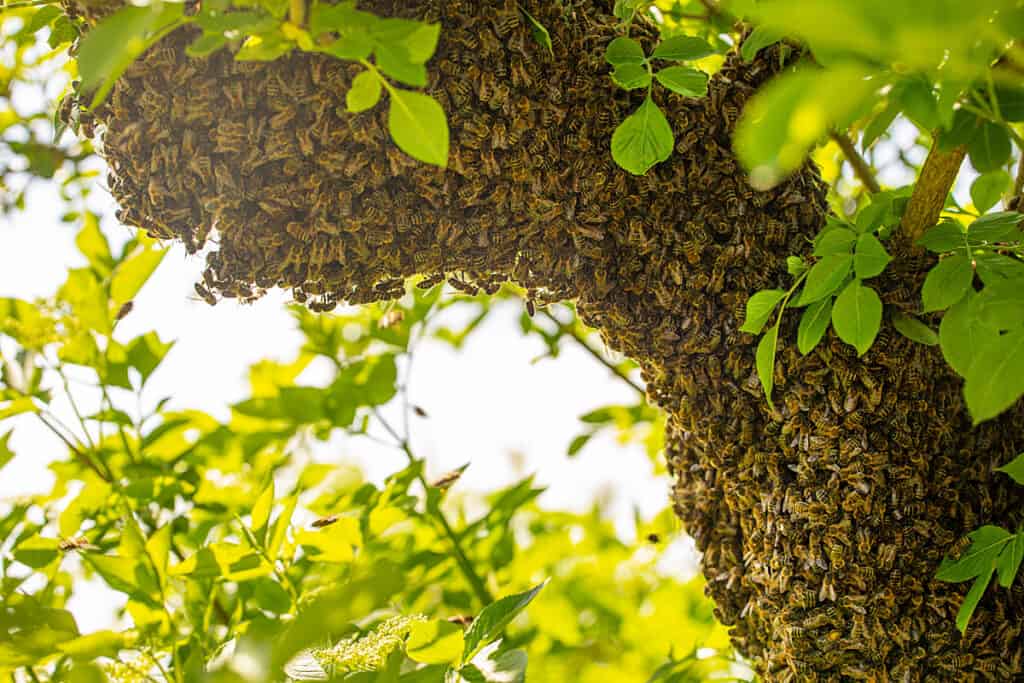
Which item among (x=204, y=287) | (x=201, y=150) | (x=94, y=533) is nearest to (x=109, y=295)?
(x=94, y=533)

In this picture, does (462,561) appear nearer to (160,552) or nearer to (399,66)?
(160,552)

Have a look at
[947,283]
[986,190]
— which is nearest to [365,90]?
[947,283]

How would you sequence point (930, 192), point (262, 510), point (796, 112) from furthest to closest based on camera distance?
point (262, 510)
point (930, 192)
point (796, 112)

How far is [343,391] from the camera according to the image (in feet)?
4.22

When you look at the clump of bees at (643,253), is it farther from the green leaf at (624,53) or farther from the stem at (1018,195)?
the stem at (1018,195)

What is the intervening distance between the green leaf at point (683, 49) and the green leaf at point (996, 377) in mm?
364

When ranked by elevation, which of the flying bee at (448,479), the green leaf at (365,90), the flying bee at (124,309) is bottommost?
the green leaf at (365,90)

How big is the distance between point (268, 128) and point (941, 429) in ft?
2.27

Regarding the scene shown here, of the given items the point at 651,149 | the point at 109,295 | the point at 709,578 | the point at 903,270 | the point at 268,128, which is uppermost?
the point at 109,295

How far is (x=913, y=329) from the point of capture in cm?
79

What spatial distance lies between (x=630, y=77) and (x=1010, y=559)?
53 cm

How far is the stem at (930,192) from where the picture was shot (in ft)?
2.31

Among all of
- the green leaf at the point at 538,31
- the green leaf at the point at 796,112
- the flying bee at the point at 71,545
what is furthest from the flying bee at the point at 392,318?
the green leaf at the point at 796,112

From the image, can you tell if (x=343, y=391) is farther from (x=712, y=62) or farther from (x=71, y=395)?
(x=712, y=62)
